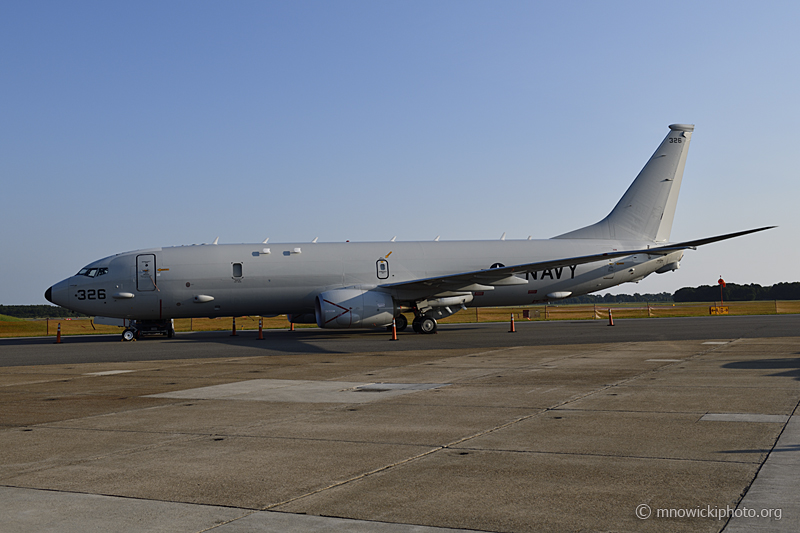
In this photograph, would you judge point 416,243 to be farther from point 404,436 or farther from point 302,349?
point 404,436

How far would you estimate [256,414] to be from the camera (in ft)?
28.8

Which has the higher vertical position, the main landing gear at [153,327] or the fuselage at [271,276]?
the fuselage at [271,276]

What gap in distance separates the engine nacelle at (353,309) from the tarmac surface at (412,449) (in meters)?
10.3

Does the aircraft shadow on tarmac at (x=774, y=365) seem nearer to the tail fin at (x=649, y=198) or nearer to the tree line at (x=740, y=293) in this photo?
the tail fin at (x=649, y=198)

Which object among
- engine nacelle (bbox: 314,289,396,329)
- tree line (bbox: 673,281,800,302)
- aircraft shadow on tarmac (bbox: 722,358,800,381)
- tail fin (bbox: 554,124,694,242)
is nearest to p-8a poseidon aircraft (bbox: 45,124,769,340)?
engine nacelle (bbox: 314,289,396,329)

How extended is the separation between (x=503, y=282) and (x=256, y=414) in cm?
1800

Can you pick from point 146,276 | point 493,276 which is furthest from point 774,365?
point 146,276

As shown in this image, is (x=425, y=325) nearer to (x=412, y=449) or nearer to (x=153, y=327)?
(x=153, y=327)

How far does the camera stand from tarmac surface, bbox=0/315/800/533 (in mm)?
4383

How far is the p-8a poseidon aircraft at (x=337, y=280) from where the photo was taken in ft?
82.5

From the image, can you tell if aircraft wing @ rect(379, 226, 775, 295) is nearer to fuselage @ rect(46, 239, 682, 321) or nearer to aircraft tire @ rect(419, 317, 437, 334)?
fuselage @ rect(46, 239, 682, 321)

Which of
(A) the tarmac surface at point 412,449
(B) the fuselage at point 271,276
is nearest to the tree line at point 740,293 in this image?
(B) the fuselage at point 271,276

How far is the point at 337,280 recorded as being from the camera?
2703 cm

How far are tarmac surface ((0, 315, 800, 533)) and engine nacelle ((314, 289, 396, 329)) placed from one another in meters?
10.3
